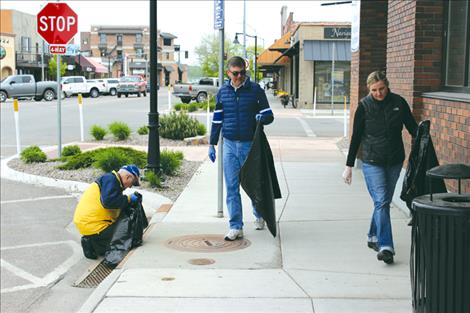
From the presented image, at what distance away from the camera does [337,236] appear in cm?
765

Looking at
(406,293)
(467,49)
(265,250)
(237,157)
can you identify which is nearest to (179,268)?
(265,250)

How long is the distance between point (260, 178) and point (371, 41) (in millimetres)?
6585

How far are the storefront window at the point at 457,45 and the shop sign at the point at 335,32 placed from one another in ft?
102

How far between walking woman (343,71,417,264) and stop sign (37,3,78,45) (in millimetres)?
9118

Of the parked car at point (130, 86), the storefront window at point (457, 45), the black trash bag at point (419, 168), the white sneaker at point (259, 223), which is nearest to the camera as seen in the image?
the black trash bag at point (419, 168)

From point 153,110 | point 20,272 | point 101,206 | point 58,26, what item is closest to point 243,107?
point 101,206

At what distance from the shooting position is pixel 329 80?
40250 millimetres

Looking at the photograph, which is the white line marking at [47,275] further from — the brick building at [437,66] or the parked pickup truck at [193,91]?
the parked pickup truck at [193,91]

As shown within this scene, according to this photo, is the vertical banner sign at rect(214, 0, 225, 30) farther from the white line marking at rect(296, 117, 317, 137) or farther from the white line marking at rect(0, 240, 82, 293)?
the white line marking at rect(296, 117, 317, 137)

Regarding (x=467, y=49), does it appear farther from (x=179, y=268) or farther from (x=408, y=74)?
(x=179, y=268)

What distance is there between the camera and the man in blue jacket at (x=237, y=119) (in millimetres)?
7250

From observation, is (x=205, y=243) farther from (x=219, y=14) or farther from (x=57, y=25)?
(x=57, y=25)

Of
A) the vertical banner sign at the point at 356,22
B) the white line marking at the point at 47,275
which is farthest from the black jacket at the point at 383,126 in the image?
the vertical banner sign at the point at 356,22

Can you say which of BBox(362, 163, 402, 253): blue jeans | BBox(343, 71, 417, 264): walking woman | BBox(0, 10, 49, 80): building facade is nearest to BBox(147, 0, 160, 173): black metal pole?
BBox(343, 71, 417, 264): walking woman
